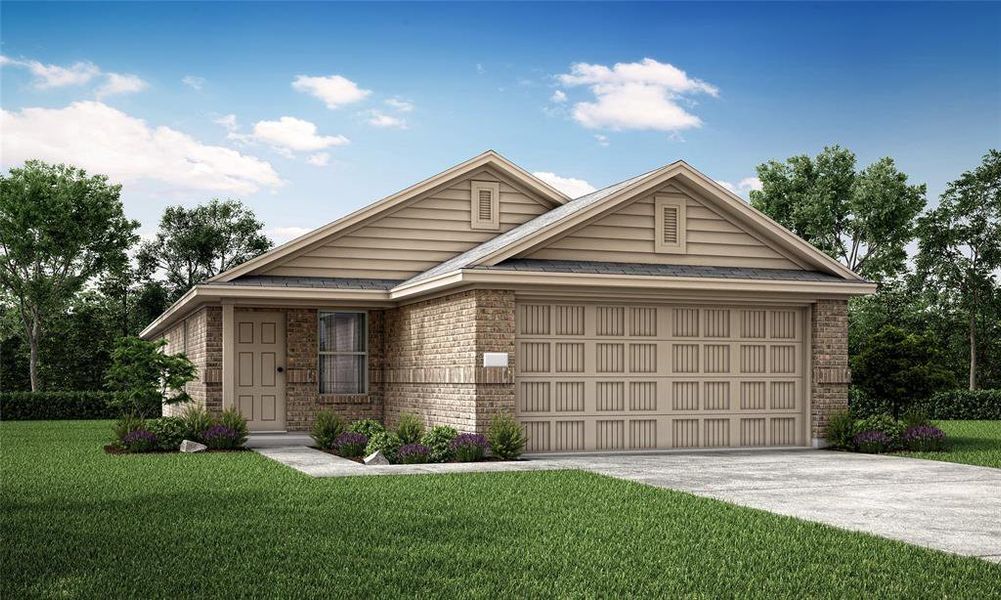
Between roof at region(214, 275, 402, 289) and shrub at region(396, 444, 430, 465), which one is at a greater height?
roof at region(214, 275, 402, 289)

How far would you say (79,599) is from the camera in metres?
7.00

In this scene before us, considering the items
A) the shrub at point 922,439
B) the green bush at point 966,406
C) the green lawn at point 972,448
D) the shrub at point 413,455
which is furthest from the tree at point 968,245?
the shrub at point 413,455

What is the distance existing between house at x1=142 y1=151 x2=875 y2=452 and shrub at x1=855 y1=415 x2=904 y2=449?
2.01ft

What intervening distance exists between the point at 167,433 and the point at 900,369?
14.8 metres

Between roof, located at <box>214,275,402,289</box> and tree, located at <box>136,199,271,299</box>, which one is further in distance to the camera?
tree, located at <box>136,199,271,299</box>

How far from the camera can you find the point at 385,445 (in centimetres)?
1648

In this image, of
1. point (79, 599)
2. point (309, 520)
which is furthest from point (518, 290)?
point (79, 599)

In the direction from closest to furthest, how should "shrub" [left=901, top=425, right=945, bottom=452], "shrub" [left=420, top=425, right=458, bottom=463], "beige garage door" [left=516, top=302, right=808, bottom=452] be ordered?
"shrub" [left=420, top=425, right=458, bottom=463]
"beige garage door" [left=516, top=302, right=808, bottom=452]
"shrub" [left=901, top=425, right=945, bottom=452]

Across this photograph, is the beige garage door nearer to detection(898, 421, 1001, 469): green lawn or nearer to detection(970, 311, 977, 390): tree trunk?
detection(898, 421, 1001, 469): green lawn

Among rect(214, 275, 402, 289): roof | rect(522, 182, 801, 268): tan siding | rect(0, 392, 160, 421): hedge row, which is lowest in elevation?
rect(0, 392, 160, 421): hedge row

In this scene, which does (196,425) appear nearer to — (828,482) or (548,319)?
(548,319)

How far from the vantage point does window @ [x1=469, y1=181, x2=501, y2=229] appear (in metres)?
22.3

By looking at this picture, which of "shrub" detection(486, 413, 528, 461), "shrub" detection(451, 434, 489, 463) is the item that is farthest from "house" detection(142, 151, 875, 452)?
"shrub" detection(451, 434, 489, 463)

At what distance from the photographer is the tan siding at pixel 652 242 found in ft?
60.4
